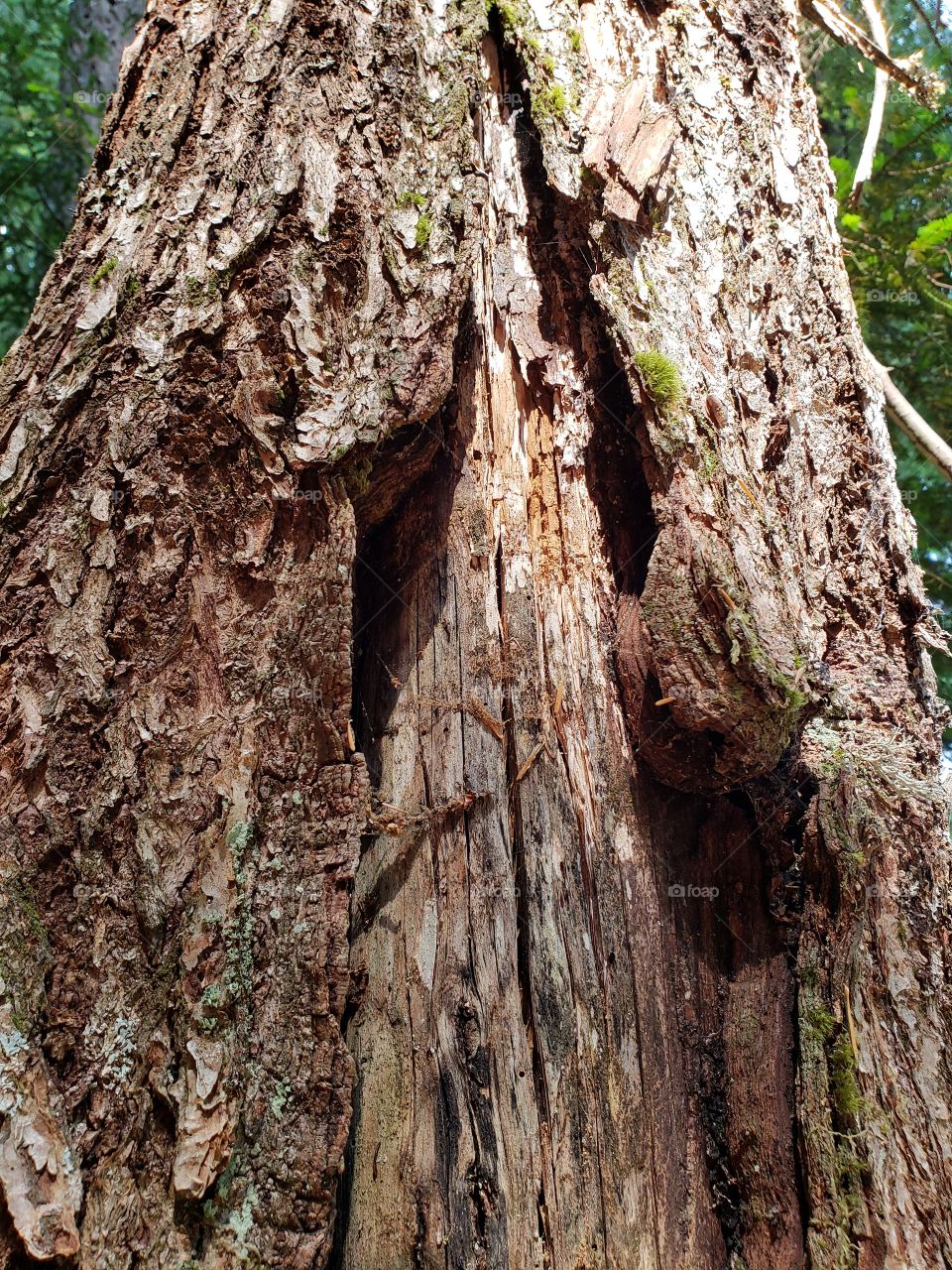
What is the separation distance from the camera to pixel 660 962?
1.66 m

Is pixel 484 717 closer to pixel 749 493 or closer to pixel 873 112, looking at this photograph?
pixel 749 493

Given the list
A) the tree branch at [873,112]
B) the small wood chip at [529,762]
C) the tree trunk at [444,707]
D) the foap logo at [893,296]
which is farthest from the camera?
the foap logo at [893,296]

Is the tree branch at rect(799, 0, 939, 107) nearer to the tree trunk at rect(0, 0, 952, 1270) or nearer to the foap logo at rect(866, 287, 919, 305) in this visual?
the foap logo at rect(866, 287, 919, 305)

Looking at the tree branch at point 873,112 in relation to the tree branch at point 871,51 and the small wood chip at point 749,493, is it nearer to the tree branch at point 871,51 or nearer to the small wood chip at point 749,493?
the tree branch at point 871,51

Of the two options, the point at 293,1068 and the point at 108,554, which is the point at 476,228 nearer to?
the point at 108,554

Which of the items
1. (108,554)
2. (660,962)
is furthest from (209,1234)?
(108,554)

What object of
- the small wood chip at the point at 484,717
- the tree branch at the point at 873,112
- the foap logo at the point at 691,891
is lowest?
the foap logo at the point at 691,891

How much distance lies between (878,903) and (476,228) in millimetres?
1611

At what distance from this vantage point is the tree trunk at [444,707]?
1.42 metres

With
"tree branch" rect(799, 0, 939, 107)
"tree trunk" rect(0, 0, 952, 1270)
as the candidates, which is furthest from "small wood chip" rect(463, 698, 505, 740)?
"tree branch" rect(799, 0, 939, 107)

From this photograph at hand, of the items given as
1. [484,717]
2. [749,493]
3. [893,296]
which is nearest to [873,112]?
[893,296]

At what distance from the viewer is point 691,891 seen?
1.73 meters

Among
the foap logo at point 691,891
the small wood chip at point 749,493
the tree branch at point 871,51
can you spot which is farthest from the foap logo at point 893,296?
the foap logo at point 691,891

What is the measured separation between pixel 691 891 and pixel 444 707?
0.63 metres
